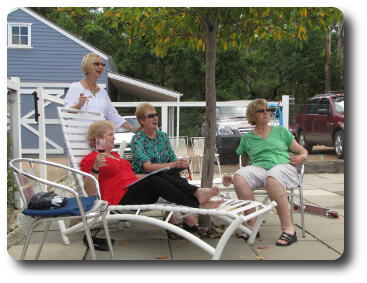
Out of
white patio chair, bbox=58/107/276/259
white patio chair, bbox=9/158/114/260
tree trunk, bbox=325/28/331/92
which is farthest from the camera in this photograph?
tree trunk, bbox=325/28/331/92

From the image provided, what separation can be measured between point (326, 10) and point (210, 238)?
2058mm

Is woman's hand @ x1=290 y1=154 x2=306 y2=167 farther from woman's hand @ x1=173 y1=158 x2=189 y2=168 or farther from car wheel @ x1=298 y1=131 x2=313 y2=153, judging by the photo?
car wheel @ x1=298 y1=131 x2=313 y2=153

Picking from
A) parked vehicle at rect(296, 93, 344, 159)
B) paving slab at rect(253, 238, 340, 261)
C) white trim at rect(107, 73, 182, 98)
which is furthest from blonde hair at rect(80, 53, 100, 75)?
white trim at rect(107, 73, 182, 98)

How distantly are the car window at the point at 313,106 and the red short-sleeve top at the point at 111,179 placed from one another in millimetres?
9863

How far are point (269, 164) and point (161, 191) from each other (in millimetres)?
1044

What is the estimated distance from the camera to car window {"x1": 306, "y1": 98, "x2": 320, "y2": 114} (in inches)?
486

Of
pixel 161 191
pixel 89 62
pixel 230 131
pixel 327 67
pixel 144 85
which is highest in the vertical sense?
pixel 327 67

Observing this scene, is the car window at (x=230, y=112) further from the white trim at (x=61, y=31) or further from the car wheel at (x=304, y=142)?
the white trim at (x=61, y=31)

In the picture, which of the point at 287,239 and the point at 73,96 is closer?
the point at 287,239

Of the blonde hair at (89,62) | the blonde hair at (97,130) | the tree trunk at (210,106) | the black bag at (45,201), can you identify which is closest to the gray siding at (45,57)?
the blonde hair at (89,62)

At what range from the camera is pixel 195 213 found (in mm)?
2811

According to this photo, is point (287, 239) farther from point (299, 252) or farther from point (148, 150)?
point (148, 150)

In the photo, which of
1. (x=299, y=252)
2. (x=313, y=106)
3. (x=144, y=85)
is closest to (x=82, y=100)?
(x=299, y=252)

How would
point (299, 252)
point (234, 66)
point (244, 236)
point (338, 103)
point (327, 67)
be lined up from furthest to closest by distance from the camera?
point (234, 66) < point (327, 67) < point (338, 103) < point (244, 236) < point (299, 252)
